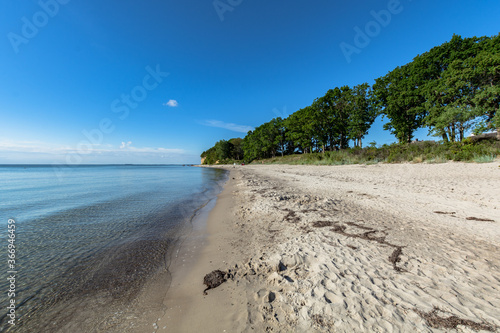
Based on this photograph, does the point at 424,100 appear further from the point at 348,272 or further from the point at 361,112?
the point at 348,272

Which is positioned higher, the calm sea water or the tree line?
the tree line

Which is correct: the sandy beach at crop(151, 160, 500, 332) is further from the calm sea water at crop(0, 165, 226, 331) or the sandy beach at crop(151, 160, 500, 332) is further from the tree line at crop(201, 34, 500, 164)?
the tree line at crop(201, 34, 500, 164)

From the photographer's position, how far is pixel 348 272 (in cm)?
329

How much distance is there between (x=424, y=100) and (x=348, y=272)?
37.4 meters

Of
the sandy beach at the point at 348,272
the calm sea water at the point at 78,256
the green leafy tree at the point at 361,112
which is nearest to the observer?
the sandy beach at the point at 348,272

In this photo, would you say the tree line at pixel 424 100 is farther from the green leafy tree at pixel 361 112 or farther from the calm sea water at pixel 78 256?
the calm sea water at pixel 78 256

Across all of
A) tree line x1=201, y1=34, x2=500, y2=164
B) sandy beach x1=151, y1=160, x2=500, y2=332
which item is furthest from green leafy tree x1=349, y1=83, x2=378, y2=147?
sandy beach x1=151, y1=160, x2=500, y2=332

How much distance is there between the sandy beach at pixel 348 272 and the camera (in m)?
2.37

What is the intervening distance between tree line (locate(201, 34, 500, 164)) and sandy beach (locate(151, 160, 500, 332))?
22.3 m

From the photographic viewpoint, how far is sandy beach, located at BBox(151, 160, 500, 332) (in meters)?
2.37

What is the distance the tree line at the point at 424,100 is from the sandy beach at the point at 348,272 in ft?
73.1

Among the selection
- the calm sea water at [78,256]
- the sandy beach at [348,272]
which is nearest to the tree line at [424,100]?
the sandy beach at [348,272]

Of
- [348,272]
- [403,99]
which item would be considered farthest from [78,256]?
[403,99]

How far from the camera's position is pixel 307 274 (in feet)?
10.8
